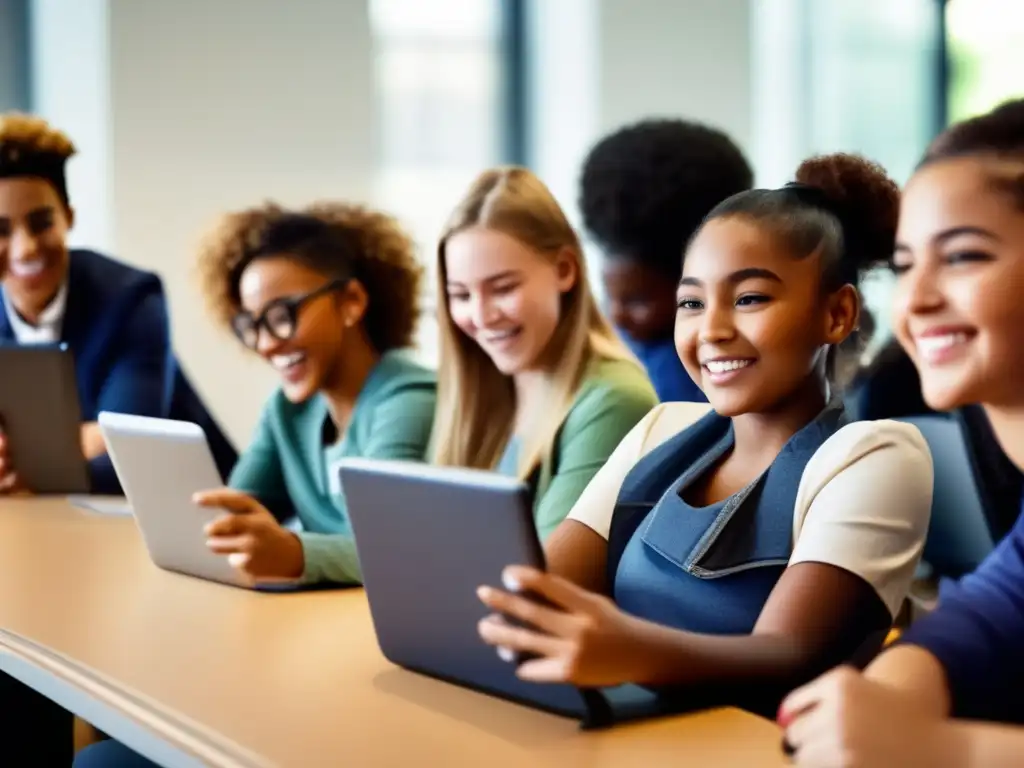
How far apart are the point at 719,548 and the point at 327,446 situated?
42.3 inches

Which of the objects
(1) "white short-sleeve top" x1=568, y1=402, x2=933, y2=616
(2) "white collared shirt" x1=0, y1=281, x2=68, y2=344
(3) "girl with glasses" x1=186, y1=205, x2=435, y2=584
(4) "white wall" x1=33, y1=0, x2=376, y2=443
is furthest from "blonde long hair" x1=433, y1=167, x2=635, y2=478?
(4) "white wall" x1=33, y1=0, x2=376, y2=443

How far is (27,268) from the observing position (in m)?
2.73

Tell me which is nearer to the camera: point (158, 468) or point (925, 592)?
point (925, 592)

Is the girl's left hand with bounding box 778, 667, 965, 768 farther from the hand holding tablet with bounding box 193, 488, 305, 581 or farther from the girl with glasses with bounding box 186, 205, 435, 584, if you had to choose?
the girl with glasses with bounding box 186, 205, 435, 584

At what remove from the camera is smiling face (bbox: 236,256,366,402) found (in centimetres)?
216

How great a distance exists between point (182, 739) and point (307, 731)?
0.34 feet

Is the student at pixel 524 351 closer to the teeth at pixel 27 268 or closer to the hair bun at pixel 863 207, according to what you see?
the hair bun at pixel 863 207

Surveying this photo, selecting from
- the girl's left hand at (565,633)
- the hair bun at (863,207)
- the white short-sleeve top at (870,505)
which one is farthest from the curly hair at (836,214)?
the girl's left hand at (565,633)

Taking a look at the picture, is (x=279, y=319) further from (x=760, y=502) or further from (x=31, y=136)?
(x=760, y=502)

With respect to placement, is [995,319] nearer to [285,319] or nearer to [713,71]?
[285,319]

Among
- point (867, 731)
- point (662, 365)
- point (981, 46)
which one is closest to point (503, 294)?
point (662, 365)

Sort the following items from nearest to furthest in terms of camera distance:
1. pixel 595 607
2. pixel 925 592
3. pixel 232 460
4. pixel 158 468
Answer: pixel 595 607
pixel 925 592
pixel 158 468
pixel 232 460

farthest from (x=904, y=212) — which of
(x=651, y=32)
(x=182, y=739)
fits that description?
(x=651, y=32)

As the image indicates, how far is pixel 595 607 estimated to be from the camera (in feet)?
3.67
